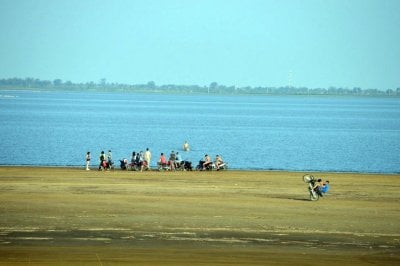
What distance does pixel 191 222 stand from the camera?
99.5ft

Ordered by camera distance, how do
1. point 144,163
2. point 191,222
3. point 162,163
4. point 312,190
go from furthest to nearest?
point 162,163
point 144,163
point 312,190
point 191,222

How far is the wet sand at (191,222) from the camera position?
977 inches

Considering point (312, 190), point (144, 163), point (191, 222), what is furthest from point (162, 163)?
point (191, 222)

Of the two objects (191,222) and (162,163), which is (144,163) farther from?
(191,222)

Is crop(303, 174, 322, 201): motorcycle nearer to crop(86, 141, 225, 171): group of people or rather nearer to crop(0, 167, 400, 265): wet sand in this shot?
crop(0, 167, 400, 265): wet sand

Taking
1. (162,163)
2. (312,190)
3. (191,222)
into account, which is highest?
(312,190)

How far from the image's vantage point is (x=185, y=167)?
52.2 meters

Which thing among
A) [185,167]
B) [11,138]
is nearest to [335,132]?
[11,138]

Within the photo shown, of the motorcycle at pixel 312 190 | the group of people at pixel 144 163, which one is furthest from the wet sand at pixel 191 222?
the group of people at pixel 144 163

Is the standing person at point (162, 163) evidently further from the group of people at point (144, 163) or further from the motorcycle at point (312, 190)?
the motorcycle at point (312, 190)

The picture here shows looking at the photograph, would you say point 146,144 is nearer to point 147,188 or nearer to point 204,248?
point 147,188

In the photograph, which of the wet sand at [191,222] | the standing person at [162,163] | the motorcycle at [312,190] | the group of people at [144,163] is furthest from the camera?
the standing person at [162,163]

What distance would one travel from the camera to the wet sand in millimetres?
24812

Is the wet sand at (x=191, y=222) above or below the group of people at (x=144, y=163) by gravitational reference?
above
